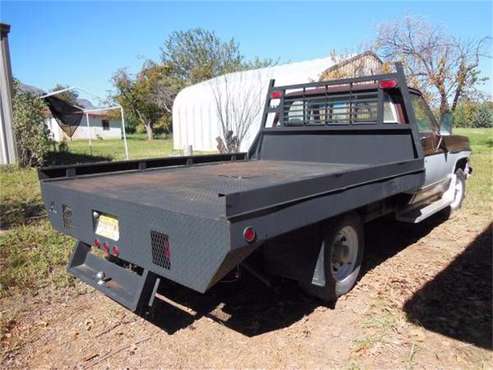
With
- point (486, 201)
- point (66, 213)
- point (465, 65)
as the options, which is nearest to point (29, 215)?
point (66, 213)

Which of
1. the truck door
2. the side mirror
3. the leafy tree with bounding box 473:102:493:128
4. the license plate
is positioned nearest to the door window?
the truck door

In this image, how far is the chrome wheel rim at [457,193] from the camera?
6.03 m

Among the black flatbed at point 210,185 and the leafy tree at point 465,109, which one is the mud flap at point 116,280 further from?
the leafy tree at point 465,109

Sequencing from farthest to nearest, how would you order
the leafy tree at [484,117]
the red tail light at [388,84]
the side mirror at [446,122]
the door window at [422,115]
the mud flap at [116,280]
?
the leafy tree at [484,117]
the side mirror at [446,122]
the door window at [422,115]
the red tail light at [388,84]
the mud flap at [116,280]

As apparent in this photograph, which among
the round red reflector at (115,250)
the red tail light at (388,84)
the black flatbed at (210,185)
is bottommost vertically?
the round red reflector at (115,250)

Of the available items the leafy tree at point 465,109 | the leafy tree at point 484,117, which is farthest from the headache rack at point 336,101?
the leafy tree at point 484,117

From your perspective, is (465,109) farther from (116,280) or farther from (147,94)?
(147,94)

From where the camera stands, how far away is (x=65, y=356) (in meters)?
2.69

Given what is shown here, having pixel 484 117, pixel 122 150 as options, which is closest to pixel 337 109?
pixel 122 150

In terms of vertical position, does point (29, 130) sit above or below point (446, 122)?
above

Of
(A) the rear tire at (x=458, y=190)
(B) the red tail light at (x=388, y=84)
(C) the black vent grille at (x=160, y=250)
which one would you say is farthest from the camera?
(A) the rear tire at (x=458, y=190)

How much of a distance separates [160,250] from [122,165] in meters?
2.11

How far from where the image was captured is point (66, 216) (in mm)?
3059

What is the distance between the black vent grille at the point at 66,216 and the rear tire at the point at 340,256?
1.96 metres
